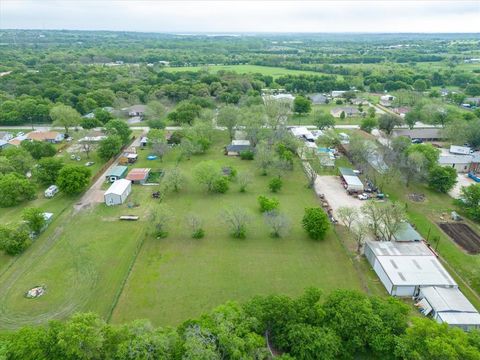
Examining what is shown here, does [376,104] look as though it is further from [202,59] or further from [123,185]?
[202,59]

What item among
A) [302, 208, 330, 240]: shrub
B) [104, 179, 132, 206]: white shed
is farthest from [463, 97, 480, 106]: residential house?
[104, 179, 132, 206]: white shed

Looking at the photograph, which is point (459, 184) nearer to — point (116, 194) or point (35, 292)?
point (116, 194)

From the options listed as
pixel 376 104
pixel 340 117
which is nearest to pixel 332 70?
pixel 376 104

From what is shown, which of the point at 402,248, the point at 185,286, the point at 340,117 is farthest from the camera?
the point at 340,117

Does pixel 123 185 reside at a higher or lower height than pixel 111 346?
lower

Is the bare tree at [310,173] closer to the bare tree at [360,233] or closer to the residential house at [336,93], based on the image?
the bare tree at [360,233]

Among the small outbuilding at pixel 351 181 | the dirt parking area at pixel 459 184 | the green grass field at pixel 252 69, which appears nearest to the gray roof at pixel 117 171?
the small outbuilding at pixel 351 181

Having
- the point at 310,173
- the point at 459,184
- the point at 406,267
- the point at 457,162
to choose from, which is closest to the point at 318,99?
the point at 457,162
